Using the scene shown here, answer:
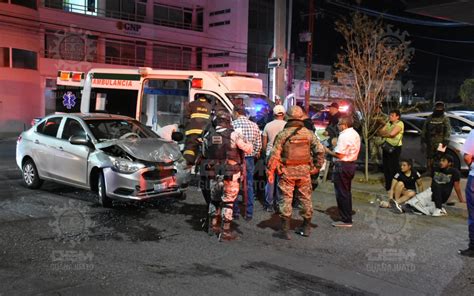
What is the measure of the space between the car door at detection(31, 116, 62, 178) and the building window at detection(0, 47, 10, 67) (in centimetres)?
2245

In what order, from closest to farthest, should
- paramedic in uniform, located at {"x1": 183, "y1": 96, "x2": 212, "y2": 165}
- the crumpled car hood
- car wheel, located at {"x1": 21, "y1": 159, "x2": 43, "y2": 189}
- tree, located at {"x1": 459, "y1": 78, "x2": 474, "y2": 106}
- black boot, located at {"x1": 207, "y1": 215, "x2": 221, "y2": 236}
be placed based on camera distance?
black boot, located at {"x1": 207, "y1": 215, "x2": 221, "y2": 236} < the crumpled car hood < paramedic in uniform, located at {"x1": 183, "y1": 96, "x2": 212, "y2": 165} < car wheel, located at {"x1": 21, "y1": 159, "x2": 43, "y2": 189} < tree, located at {"x1": 459, "y1": 78, "x2": 474, "y2": 106}

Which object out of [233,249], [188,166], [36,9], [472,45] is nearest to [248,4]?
[36,9]

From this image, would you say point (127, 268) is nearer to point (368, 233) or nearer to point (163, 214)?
point (163, 214)

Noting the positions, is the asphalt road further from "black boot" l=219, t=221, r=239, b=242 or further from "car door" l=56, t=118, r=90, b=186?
"car door" l=56, t=118, r=90, b=186

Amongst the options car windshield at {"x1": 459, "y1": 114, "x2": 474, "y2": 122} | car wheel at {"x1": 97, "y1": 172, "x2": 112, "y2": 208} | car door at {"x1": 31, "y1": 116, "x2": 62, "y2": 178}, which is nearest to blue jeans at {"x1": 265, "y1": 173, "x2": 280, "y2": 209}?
car wheel at {"x1": 97, "y1": 172, "x2": 112, "y2": 208}

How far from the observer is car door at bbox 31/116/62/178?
8.73m

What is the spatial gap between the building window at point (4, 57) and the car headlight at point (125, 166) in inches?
983

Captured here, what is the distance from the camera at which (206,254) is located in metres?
5.61

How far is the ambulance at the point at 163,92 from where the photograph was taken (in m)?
10.2

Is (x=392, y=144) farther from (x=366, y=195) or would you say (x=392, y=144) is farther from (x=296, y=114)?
(x=296, y=114)

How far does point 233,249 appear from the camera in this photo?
5.86 metres

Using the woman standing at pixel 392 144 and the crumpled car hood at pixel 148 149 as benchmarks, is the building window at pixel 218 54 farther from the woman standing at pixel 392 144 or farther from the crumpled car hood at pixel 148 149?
the crumpled car hood at pixel 148 149

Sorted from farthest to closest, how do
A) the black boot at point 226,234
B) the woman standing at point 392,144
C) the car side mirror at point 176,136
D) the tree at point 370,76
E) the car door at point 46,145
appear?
the tree at point 370,76 < the car side mirror at point 176,136 < the woman standing at point 392,144 < the car door at point 46,145 < the black boot at point 226,234

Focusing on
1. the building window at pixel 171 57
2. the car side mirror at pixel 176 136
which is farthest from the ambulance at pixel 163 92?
the building window at pixel 171 57
